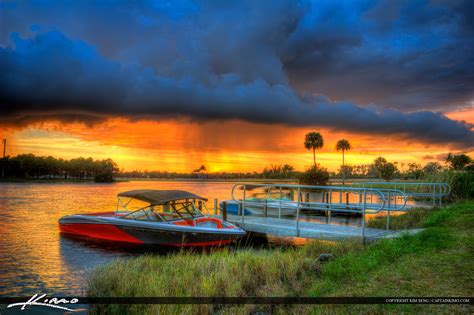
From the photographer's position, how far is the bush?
135 feet

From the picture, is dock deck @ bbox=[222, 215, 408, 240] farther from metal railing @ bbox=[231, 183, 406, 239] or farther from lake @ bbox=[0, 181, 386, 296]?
lake @ bbox=[0, 181, 386, 296]

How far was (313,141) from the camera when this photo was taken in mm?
73938

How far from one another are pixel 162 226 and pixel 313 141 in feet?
204

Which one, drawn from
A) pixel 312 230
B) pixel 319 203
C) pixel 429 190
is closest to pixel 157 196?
pixel 312 230

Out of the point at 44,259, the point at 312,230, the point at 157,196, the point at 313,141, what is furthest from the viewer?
the point at 313,141

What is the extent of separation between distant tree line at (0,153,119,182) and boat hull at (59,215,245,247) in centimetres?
11329

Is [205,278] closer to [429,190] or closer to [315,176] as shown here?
[429,190]

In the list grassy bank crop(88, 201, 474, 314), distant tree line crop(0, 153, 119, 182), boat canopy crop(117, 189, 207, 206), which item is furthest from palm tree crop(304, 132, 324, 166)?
distant tree line crop(0, 153, 119, 182)

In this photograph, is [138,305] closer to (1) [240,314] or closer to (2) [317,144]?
(1) [240,314]

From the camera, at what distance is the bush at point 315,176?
41156 mm

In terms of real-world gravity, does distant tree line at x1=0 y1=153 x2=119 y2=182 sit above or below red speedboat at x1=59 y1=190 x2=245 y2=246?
above

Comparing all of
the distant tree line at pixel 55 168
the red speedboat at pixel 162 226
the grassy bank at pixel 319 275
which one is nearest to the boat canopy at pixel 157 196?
the red speedboat at pixel 162 226

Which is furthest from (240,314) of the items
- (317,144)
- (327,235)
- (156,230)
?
(317,144)

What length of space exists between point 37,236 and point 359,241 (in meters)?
16.3
